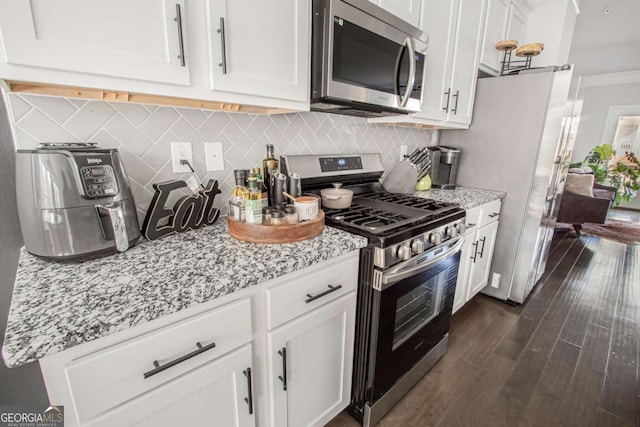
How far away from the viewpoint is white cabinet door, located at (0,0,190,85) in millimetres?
625

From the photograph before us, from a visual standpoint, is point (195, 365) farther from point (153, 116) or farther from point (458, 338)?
point (458, 338)

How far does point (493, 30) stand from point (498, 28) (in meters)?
0.09

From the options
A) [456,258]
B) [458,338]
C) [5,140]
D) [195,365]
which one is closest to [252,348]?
[195,365]

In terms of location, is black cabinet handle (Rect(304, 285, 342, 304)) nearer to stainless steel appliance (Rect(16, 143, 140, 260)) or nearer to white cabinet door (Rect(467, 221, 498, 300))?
stainless steel appliance (Rect(16, 143, 140, 260))

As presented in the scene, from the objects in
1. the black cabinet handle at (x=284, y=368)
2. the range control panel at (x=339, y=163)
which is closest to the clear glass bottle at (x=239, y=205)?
the black cabinet handle at (x=284, y=368)

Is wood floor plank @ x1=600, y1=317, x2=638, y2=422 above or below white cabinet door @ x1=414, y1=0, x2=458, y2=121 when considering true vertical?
below

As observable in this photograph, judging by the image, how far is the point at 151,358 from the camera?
25.9 inches

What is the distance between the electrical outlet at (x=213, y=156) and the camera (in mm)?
1229

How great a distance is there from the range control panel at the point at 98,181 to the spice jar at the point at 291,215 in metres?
0.53

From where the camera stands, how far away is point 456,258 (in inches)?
61.7

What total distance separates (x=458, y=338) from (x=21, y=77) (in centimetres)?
233

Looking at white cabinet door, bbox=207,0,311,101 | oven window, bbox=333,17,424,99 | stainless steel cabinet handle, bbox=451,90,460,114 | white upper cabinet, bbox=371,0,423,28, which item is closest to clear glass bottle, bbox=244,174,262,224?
white cabinet door, bbox=207,0,311,101
